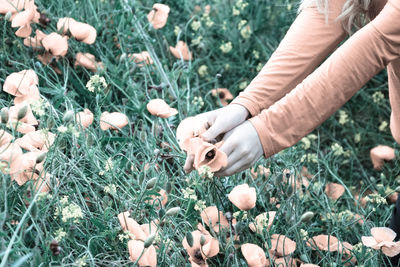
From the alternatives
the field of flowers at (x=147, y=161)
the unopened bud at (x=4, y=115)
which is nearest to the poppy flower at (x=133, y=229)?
the field of flowers at (x=147, y=161)

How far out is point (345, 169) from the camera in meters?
1.51

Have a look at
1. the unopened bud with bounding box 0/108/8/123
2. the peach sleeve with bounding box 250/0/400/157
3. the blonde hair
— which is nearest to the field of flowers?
the unopened bud with bounding box 0/108/8/123

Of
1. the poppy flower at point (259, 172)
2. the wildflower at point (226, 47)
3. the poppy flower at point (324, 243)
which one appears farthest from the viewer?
the wildflower at point (226, 47)

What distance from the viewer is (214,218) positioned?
883 millimetres

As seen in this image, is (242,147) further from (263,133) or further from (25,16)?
(25,16)

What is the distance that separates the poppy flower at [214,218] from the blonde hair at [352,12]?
444 mm

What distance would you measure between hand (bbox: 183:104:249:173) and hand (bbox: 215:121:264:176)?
0.12ft

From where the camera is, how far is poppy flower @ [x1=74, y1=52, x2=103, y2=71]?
118 centimetres

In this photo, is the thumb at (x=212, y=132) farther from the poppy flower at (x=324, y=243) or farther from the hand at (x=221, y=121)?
the poppy flower at (x=324, y=243)

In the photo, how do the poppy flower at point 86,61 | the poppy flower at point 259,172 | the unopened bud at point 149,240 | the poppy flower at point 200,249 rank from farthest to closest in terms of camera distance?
the poppy flower at point 86,61
the poppy flower at point 259,172
the poppy flower at point 200,249
the unopened bud at point 149,240

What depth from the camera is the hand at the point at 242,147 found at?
0.75m

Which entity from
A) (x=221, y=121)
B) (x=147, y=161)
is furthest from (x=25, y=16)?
(x=221, y=121)

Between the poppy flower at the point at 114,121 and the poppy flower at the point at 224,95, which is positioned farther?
the poppy flower at the point at 224,95

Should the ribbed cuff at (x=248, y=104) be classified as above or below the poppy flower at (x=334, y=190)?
above
